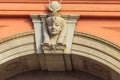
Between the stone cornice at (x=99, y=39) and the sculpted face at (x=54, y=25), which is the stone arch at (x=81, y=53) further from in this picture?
the sculpted face at (x=54, y=25)

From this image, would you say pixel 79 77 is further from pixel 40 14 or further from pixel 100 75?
pixel 40 14

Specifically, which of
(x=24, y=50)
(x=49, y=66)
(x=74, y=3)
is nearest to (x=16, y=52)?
(x=24, y=50)

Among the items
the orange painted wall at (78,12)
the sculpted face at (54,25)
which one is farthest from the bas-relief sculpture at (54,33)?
the orange painted wall at (78,12)

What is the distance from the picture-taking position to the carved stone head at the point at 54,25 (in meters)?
7.02

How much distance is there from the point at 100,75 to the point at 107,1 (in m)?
1.08

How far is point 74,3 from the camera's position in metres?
7.23

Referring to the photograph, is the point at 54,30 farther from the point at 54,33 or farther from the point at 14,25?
the point at 14,25

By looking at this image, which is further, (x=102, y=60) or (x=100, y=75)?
(x=100, y=75)

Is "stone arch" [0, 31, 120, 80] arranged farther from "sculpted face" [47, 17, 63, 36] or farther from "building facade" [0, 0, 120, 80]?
"sculpted face" [47, 17, 63, 36]

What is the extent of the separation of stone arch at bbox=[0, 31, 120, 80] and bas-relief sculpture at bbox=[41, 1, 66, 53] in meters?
0.18

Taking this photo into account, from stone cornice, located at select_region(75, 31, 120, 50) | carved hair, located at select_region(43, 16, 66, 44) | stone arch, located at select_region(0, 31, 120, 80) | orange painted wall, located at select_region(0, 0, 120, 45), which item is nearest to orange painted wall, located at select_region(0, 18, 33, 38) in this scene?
orange painted wall, located at select_region(0, 0, 120, 45)

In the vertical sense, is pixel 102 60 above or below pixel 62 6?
below

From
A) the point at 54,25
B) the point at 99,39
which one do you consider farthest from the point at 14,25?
the point at 99,39

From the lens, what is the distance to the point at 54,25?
7.04 metres
